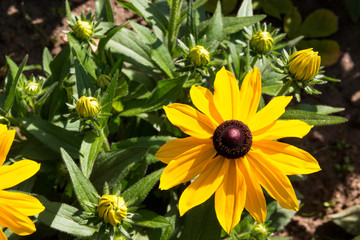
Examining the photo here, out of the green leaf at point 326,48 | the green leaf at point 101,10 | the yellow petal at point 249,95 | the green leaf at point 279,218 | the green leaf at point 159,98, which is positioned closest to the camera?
the yellow petal at point 249,95

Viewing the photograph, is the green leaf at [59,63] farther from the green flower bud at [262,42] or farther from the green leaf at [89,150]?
the green flower bud at [262,42]

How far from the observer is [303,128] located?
1601 millimetres

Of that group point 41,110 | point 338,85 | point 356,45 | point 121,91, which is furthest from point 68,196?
point 356,45

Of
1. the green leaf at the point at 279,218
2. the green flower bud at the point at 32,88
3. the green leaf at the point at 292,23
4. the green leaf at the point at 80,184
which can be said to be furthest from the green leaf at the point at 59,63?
the green leaf at the point at 292,23

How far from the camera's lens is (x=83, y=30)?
201cm

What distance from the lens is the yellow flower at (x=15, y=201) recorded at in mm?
1445

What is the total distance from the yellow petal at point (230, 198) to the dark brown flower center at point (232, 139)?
72mm

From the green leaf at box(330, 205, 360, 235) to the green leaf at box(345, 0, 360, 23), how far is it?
1.63m

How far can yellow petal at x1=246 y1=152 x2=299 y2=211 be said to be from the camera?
1574 mm

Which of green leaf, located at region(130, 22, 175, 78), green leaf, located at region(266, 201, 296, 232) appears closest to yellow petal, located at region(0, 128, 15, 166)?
green leaf, located at region(130, 22, 175, 78)

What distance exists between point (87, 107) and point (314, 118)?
108 cm

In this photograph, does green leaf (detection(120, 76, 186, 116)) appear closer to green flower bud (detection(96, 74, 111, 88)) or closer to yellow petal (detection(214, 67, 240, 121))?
green flower bud (detection(96, 74, 111, 88))

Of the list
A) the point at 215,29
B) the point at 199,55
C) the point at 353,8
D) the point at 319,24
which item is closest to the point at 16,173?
the point at 199,55

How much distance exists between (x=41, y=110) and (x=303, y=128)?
5.05 ft
